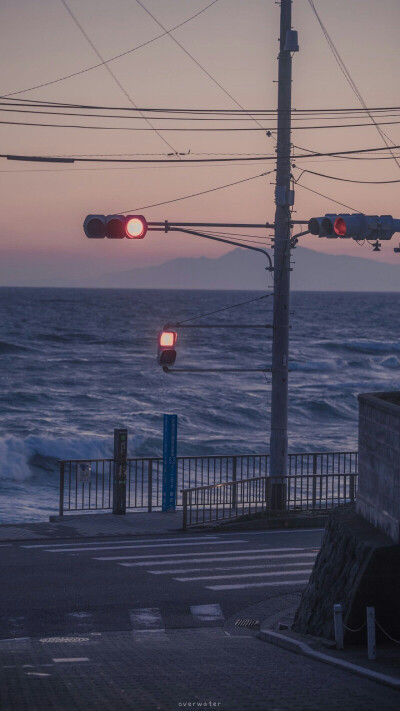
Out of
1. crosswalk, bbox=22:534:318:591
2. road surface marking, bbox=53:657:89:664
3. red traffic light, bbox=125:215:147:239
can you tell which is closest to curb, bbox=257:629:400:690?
road surface marking, bbox=53:657:89:664

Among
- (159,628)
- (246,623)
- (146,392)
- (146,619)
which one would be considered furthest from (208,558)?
(146,392)

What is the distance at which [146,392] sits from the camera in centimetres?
7450

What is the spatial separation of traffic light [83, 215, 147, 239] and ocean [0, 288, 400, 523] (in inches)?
521

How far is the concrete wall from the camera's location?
12.2 metres

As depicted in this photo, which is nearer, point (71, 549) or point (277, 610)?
point (277, 610)

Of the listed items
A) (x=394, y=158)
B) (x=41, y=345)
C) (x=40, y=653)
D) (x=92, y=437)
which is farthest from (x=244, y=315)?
(x=40, y=653)

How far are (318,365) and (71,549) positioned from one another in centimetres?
8108

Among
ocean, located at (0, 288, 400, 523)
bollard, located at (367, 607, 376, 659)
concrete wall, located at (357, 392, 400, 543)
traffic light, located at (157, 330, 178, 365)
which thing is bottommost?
ocean, located at (0, 288, 400, 523)

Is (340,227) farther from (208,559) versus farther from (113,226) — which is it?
(208,559)

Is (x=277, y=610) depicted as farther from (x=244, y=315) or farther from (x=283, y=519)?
(x=244, y=315)

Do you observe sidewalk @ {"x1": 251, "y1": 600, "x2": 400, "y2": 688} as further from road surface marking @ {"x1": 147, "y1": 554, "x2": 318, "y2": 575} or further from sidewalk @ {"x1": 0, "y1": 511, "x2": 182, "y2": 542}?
sidewalk @ {"x1": 0, "y1": 511, "x2": 182, "y2": 542}

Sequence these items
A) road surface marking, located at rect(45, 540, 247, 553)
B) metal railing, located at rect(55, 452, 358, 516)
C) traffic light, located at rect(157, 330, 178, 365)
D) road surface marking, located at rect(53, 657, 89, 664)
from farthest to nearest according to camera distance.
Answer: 1. metal railing, located at rect(55, 452, 358, 516)
2. traffic light, located at rect(157, 330, 178, 365)
3. road surface marking, located at rect(45, 540, 247, 553)
4. road surface marking, located at rect(53, 657, 89, 664)

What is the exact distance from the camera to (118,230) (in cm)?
1945

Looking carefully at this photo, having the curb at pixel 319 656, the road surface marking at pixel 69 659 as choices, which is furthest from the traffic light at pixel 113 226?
the road surface marking at pixel 69 659
